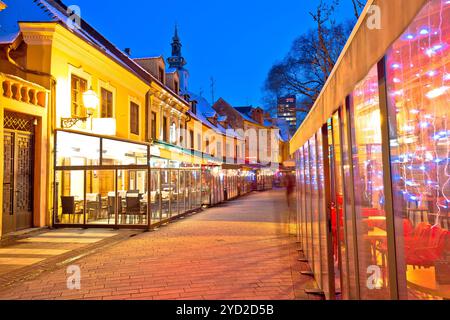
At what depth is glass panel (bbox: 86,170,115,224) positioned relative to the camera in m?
12.8

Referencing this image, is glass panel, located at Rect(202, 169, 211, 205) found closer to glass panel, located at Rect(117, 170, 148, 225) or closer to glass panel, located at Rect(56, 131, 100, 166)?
glass panel, located at Rect(56, 131, 100, 166)

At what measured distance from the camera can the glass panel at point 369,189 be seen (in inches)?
87.0

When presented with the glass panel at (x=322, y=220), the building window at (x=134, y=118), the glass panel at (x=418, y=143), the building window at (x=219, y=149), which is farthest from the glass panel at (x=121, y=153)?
the building window at (x=219, y=149)

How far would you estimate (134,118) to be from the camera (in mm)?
19984

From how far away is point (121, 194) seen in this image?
12945mm

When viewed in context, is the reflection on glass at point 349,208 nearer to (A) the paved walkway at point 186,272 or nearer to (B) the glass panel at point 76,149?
(A) the paved walkway at point 186,272

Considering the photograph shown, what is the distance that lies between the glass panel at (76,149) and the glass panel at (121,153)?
498 millimetres

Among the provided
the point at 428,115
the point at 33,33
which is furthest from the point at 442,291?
the point at 33,33

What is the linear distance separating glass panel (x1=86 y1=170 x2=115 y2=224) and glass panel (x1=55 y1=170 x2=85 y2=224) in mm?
258

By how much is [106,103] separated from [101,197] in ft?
17.0

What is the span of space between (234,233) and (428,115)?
914cm

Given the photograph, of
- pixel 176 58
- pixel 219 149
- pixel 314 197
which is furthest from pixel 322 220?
pixel 176 58

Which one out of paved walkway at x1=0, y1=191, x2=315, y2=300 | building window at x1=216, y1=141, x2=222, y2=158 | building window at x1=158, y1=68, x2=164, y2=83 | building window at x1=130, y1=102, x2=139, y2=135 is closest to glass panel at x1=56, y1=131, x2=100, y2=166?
paved walkway at x1=0, y1=191, x2=315, y2=300
